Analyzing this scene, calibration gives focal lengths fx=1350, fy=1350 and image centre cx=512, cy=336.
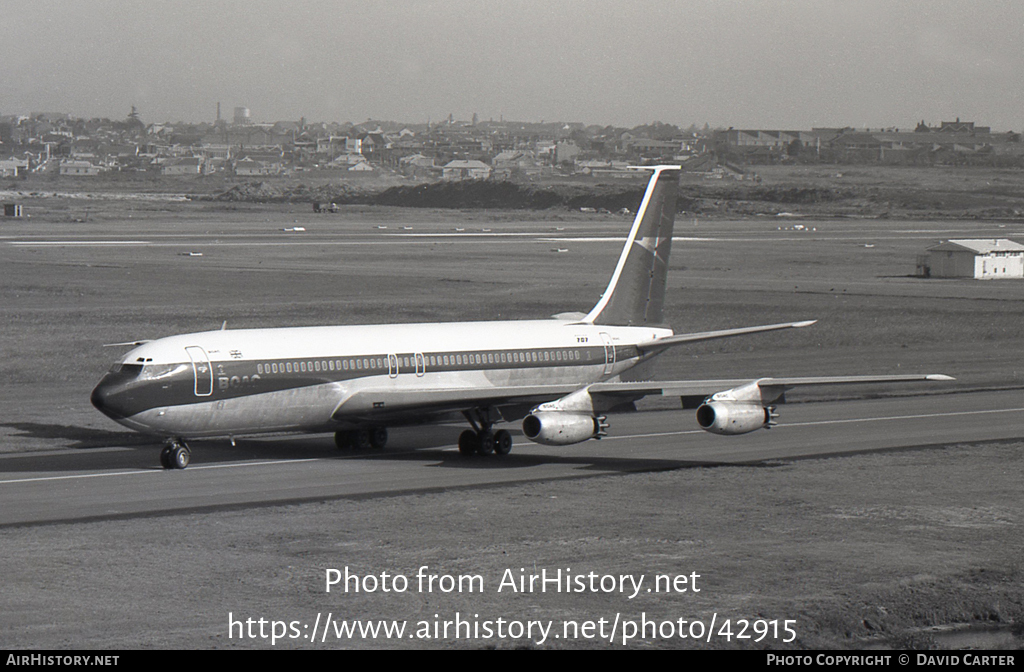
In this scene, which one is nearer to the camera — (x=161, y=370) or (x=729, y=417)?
(x=161, y=370)

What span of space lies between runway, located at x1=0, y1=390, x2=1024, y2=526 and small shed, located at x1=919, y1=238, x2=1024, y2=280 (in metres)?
75.7

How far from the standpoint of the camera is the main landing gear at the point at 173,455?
40.5 m

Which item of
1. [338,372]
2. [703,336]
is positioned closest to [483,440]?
[338,372]

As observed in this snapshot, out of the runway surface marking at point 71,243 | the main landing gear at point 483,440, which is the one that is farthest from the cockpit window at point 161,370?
the runway surface marking at point 71,243

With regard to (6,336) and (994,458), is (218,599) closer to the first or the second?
(994,458)

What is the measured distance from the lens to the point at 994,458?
147ft

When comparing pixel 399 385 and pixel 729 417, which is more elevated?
pixel 399 385

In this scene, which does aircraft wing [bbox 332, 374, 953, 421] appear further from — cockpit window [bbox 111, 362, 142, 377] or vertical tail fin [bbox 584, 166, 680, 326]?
vertical tail fin [bbox 584, 166, 680, 326]

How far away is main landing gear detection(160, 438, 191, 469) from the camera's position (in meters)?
40.5

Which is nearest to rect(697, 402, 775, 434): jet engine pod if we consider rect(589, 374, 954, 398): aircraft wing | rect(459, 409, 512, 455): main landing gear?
rect(589, 374, 954, 398): aircraft wing

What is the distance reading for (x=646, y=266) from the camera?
168ft

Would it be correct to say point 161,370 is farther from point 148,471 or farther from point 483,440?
point 483,440

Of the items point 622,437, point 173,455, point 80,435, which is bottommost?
point 80,435

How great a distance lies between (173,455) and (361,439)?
715 cm
